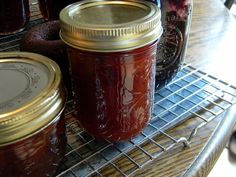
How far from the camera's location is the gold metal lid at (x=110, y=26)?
0.35 m

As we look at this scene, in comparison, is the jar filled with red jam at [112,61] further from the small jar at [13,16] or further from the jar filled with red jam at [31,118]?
the small jar at [13,16]

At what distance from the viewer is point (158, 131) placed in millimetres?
464

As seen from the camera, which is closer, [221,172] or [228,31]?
[228,31]

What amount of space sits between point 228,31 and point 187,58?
154mm

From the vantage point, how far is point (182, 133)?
1.53 feet

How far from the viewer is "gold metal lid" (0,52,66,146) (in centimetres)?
33

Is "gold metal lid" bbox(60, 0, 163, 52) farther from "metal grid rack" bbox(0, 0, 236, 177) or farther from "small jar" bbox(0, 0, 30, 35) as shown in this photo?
"small jar" bbox(0, 0, 30, 35)

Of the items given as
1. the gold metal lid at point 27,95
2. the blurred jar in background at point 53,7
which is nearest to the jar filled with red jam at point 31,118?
the gold metal lid at point 27,95

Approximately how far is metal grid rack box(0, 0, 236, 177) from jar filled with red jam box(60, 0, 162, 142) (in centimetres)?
3

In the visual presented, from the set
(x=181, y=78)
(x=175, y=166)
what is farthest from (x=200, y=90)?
(x=175, y=166)

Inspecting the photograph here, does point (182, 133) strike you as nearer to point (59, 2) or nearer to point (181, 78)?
point (181, 78)

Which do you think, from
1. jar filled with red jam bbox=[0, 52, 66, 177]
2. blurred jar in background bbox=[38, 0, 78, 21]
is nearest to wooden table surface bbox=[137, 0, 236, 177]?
jar filled with red jam bbox=[0, 52, 66, 177]

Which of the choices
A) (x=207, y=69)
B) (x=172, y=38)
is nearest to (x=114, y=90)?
(x=172, y=38)

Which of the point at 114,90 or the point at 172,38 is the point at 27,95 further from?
the point at 172,38
